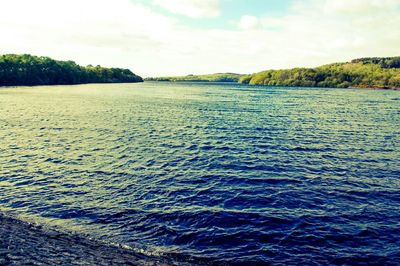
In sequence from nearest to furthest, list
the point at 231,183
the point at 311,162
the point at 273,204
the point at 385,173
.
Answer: the point at 273,204 → the point at 231,183 → the point at 385,173 → the point at 311,162

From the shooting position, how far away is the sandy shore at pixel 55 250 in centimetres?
1308

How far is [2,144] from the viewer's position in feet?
120

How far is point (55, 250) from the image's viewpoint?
1405 cm

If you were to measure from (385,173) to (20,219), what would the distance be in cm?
2712

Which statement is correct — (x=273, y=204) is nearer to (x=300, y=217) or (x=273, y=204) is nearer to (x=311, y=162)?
(x=300, y=217)

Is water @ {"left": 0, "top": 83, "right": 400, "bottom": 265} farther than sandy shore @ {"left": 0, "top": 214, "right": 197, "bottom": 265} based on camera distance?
Yes

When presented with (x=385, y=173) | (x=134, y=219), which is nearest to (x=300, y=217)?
(x=134, y=219)

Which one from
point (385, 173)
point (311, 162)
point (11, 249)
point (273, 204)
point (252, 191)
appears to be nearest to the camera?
point (11, 249)

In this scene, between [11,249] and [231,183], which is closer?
[11,249]

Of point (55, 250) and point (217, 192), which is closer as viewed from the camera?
point (55, 250)

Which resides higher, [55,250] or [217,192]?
[55,250]

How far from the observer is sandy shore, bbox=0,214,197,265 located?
13078 mm

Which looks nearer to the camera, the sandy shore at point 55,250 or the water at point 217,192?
the sandy shore at point 55,250

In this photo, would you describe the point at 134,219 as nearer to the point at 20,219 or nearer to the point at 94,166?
the point at 20,219
